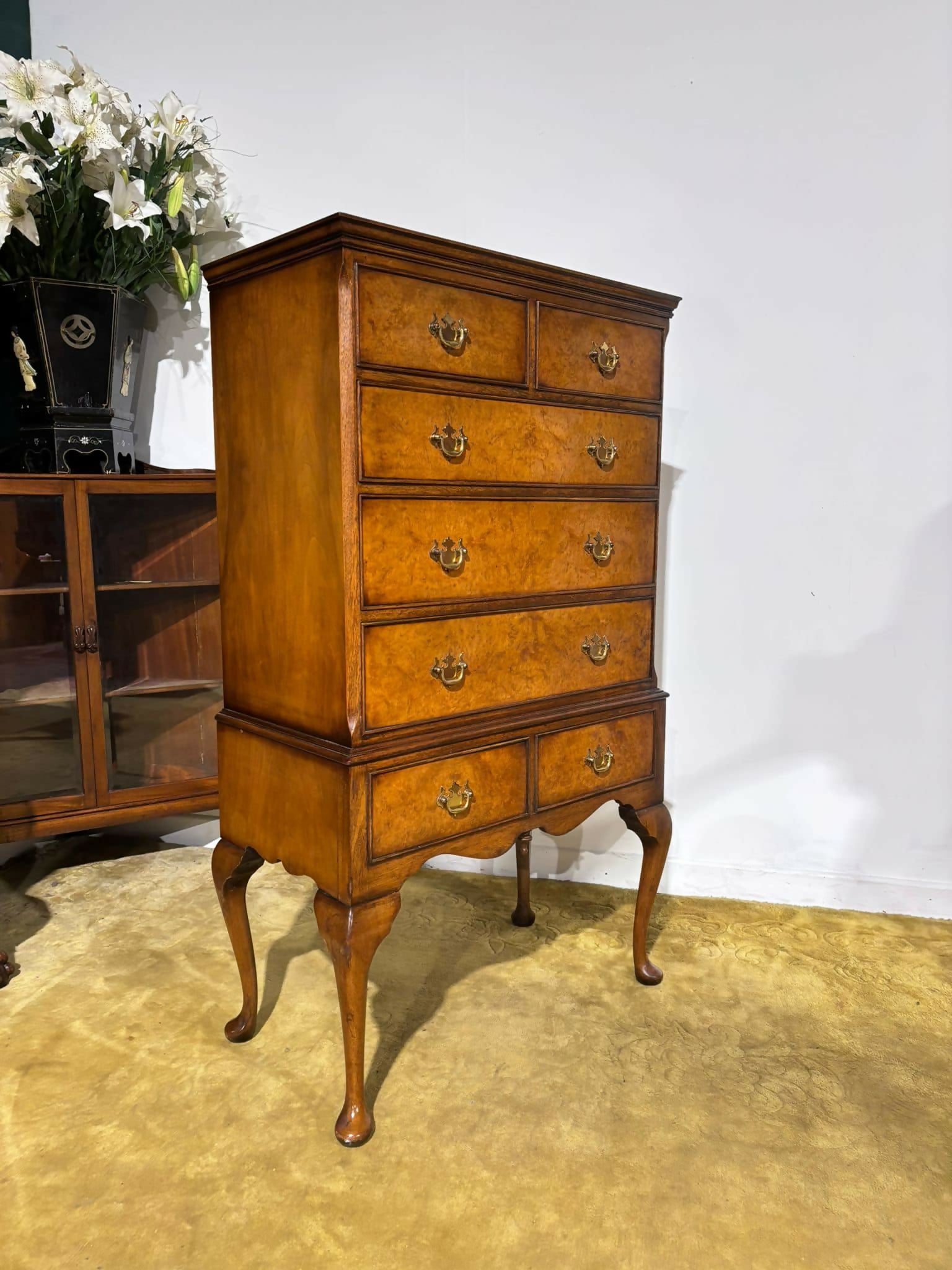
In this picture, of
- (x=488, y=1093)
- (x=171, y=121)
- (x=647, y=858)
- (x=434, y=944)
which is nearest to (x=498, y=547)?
(x=647, y=858)

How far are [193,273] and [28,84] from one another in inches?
23.4

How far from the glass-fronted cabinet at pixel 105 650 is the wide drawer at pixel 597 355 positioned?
1.18m

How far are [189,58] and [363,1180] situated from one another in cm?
292

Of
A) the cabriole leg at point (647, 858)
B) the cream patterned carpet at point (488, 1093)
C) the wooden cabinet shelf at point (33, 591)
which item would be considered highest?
the wooden cabinet shelf at point (33, 591)

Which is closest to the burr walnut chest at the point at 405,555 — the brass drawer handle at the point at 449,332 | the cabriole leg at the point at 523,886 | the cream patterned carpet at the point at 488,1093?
the brass drawer handle at the point at 449,332

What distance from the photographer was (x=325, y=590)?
59.6 inches

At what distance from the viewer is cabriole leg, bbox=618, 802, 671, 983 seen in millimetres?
2084

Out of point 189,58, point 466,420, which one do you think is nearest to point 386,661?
point 466,420

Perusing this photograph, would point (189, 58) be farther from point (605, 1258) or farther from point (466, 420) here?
point (605, 1258)

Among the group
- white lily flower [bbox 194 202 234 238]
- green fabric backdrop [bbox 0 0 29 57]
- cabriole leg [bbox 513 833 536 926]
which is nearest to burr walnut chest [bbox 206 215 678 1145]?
cabriole leg [bbox 513 833 536 926]

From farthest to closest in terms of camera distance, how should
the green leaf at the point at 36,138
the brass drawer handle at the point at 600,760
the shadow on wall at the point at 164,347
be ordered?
the shadow on wall at the point at 164,347 < the green leaf at the point at 36,138 < the brass drawer handle at the point at 600,760

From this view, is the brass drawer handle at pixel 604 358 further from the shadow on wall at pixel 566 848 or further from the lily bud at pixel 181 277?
the lily bud at pixel 181 277

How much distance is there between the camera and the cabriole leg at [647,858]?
208 centimetres

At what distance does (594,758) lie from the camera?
1927 millimetres
